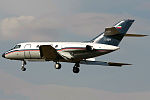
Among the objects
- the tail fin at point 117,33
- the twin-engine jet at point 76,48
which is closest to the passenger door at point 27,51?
the twin-engine jet at point 76,48

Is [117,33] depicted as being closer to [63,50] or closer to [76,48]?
[76,48]

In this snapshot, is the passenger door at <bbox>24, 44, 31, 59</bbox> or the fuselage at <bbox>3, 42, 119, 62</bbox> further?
the passenger door at <bbox>24, 44, 31, 59</bbox>

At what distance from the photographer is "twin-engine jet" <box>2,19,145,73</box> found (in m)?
58.8

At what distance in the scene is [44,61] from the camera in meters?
63.1

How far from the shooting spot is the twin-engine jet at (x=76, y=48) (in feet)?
193

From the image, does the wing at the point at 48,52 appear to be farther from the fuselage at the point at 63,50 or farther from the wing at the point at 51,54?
the fuselage at the point at 63,50

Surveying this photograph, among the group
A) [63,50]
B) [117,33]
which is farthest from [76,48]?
[117,33]

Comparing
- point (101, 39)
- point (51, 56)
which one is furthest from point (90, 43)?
point (51, 56)

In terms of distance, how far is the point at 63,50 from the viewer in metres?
60.9

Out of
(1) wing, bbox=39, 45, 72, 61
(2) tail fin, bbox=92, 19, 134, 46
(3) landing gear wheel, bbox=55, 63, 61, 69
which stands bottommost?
(3) landing gear wheel, bbox=55, 63, 61, 69

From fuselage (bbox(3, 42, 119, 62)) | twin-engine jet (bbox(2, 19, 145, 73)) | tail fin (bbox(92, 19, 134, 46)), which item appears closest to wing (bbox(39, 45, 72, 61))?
twin-engine jet (bbox(2, 19, 145, 73))

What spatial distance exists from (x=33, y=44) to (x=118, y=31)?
1184 cm

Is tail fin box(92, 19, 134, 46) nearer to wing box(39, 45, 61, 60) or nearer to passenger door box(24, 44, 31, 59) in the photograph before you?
wing box(39, 45, 61, 60)

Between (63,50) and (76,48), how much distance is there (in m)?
2.29
